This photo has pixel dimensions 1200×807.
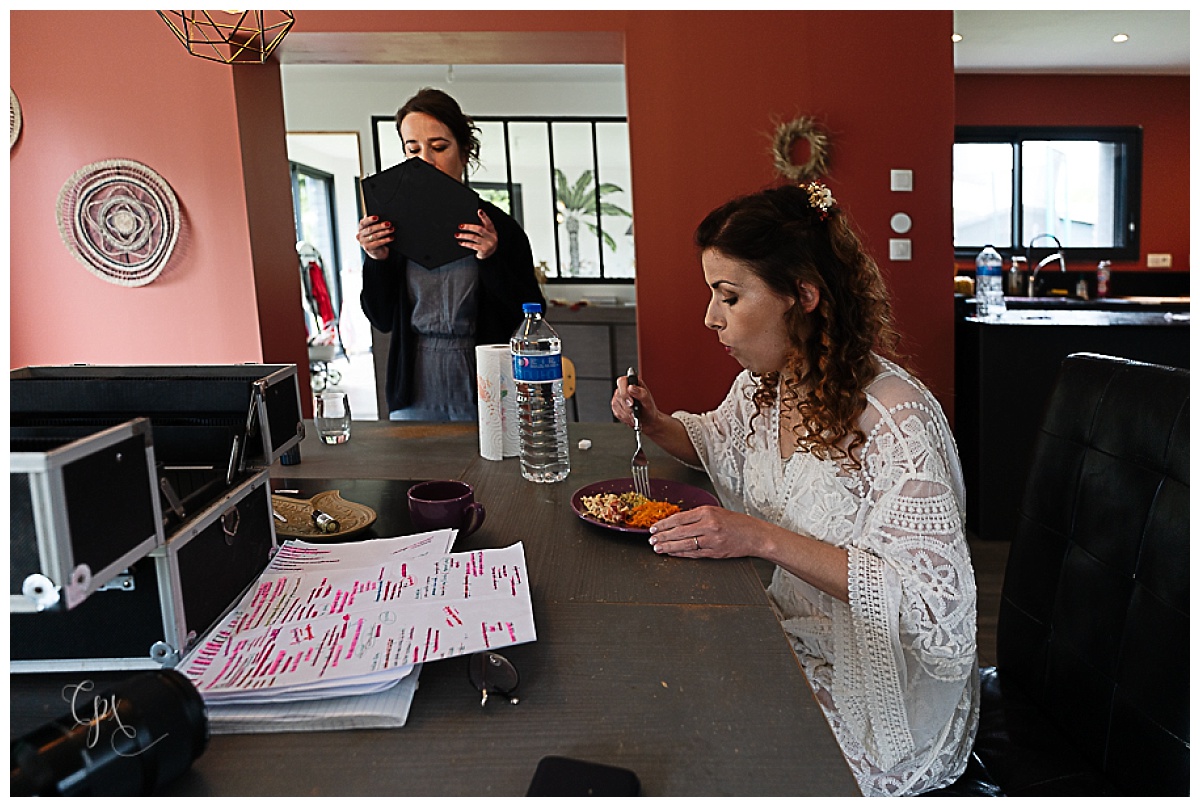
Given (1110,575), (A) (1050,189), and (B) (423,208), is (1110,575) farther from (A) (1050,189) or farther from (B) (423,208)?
(A) (1050,189)

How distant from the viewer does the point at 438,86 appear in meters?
6.23

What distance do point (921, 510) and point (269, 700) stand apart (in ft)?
2.71

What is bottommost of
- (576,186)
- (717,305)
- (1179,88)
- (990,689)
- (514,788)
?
(990,689)

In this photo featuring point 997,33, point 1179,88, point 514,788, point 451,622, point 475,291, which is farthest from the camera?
point 1179,88

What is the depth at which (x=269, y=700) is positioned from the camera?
29.7 inches

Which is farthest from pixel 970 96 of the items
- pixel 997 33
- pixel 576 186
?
pixel 576 186

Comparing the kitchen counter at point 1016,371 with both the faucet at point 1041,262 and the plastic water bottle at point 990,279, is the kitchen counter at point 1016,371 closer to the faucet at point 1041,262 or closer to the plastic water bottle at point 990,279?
the plastic water bottle at point 990,279

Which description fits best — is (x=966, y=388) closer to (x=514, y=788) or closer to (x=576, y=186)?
(x=514, y=788)

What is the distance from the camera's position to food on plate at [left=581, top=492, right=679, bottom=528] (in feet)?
4.02

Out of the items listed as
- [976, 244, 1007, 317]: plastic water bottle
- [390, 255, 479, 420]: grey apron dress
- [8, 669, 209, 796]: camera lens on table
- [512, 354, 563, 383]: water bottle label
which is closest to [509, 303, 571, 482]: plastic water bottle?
[512, 354, 563, 383]: water bottle label

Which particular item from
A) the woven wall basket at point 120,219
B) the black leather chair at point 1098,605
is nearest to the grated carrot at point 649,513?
the black leather chair at point 1098,605

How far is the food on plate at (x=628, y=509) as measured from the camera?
123 centimetres

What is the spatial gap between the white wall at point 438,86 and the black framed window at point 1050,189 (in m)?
2.70

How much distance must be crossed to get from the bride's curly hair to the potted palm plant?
17.2 ft
